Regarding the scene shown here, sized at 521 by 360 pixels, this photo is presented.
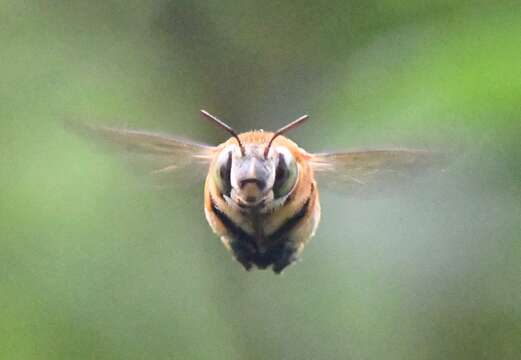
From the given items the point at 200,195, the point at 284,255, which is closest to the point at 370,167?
the point at 284,255

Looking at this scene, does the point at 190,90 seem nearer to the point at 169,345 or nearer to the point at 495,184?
the point at 169,345

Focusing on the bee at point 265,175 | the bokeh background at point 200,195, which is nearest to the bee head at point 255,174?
the bee at point 265,175

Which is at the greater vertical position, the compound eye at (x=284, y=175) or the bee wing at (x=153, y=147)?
the bee wing at (x=153, y=147)

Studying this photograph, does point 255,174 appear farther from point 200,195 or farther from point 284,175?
point 200,195

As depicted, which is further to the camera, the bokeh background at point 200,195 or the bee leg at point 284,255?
the bokeh background at point 200,195

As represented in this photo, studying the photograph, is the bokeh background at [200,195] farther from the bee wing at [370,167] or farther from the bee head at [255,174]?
the bee head at [255,174]

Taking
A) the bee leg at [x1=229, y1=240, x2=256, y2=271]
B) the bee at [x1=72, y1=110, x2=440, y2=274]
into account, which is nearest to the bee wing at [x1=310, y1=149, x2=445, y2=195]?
the bee at [x1=72, y1=110, x2=440, y2=274]
